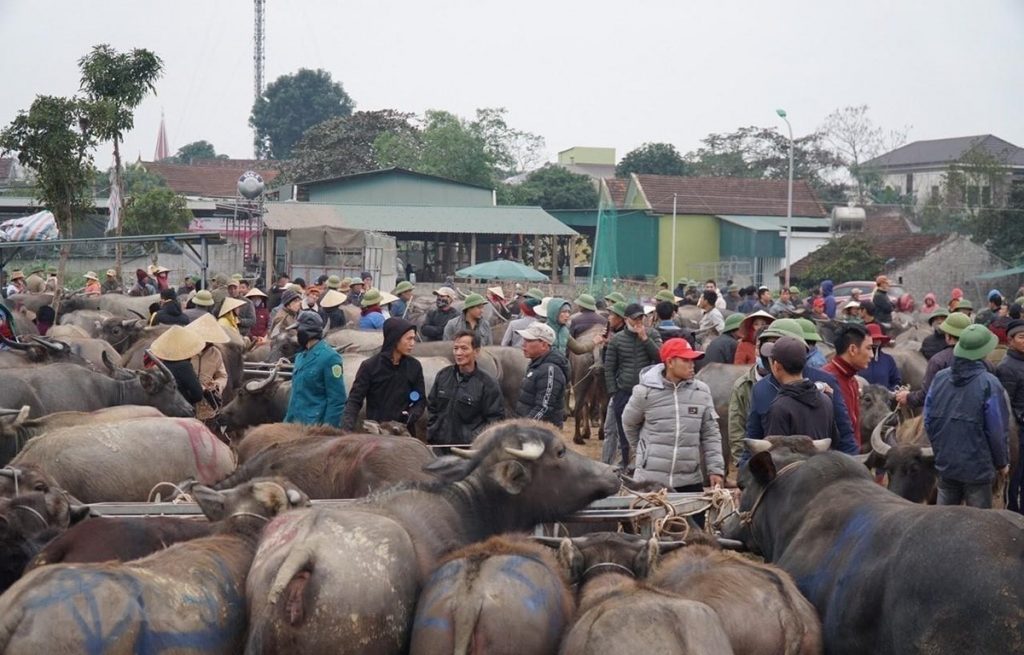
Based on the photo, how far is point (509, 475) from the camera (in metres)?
6.95

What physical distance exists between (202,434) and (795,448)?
4.36m

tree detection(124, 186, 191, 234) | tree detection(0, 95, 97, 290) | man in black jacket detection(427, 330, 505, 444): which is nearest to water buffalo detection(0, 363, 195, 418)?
man in black jacket detection(427, 330, 505, 444)

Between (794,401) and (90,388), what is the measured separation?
659 cm

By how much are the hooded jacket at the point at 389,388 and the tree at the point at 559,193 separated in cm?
5119

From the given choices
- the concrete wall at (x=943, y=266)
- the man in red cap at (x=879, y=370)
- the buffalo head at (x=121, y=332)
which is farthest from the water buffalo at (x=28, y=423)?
the concrete wall at (x=943, y=266)

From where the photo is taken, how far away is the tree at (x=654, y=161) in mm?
72438

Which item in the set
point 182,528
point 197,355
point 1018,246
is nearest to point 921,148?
point 1018,246

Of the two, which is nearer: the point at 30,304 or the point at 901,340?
the point at 901,340

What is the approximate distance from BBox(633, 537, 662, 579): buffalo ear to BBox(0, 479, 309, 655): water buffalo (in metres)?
1.79

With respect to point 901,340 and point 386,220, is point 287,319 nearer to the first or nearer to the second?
point 901,340

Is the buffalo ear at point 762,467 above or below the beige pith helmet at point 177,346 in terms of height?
below

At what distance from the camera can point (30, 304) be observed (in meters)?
20.5

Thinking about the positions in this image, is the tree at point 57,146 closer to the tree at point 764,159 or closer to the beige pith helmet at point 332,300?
the beige pith helmet at point 332,300

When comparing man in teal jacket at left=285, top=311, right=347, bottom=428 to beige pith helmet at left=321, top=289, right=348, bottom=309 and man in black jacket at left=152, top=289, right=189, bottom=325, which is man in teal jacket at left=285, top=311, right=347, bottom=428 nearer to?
man in black jacket at left=152, top=289, right=189, bottom=325
